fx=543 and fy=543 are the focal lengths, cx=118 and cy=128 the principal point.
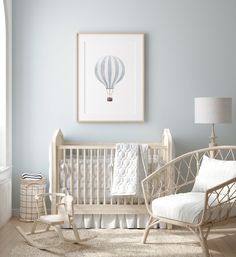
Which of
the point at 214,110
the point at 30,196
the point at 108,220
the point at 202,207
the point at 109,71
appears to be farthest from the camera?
the point at 109,71

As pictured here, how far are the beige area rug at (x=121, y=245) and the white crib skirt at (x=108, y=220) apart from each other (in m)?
0.15

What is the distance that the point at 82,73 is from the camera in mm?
5328

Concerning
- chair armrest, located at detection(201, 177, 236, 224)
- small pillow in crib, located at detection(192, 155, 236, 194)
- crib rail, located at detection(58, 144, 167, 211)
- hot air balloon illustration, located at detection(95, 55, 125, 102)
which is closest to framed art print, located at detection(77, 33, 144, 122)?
hot air balloon illustration, located at detection(95, 55, 125, 102)

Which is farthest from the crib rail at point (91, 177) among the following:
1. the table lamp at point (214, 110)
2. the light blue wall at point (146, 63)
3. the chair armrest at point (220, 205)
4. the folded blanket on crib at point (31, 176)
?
the chair armrest at point (220, 205)

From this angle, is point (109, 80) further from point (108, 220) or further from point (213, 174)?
point (213, 174)

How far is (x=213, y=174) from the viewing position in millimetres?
4305

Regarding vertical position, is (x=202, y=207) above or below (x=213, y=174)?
below

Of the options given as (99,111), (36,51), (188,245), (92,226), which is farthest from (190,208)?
(36,51)

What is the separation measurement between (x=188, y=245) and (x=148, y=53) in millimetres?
1994

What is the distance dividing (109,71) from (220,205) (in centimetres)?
200

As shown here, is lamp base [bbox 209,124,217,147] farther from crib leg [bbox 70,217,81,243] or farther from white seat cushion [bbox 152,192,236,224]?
crib leg [bbox 70,217,81,243]

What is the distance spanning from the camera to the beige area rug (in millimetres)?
3959

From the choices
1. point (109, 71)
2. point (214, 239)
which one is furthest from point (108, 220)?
point (109, 71)

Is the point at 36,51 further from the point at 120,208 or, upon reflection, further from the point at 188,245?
the point at 188,245
